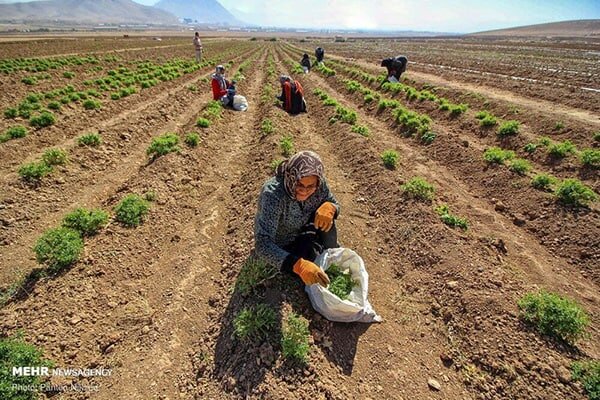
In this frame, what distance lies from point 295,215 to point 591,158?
763 cm

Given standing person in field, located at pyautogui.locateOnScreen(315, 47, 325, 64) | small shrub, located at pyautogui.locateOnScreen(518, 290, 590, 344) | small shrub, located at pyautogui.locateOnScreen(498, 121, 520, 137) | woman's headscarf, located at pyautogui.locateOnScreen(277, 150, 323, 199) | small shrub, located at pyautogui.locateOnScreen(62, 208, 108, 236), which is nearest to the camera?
woman's headscarf, located at pyautogui.locateOnScreen(277, 150, 323, 199)

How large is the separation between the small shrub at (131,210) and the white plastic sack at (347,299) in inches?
145

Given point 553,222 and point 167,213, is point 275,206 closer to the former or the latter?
point 167,213

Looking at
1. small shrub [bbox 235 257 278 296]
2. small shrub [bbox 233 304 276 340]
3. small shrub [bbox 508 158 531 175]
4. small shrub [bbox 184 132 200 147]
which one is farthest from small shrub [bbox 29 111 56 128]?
small shrub [bbox 508 158 531 175]

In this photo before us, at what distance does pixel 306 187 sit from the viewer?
340 cm

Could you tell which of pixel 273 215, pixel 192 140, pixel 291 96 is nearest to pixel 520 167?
pixel 273 215

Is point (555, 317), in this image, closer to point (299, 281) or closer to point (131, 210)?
point (299, 281)

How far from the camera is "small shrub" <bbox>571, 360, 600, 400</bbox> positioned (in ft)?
10.2

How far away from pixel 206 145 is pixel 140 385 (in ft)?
23.3

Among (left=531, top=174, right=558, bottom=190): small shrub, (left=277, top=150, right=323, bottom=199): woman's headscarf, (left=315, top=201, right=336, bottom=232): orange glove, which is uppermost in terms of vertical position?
(left=277, top=150, right=323, bottom=199): woman's headscarf

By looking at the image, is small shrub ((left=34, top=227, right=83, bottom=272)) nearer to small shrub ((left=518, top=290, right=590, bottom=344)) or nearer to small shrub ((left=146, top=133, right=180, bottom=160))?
small shrub ((left=146, top=133, right=180, bottom=160))

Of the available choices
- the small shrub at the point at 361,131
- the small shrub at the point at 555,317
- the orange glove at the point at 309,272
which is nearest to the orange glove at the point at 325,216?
the orange glove at the point at 309,272

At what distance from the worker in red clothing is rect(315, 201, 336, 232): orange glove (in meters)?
11.4

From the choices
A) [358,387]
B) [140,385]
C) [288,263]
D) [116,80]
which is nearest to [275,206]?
[288,263]
